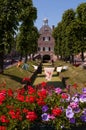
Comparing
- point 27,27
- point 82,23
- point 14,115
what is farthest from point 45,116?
point 82,23

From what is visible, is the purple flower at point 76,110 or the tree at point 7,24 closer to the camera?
the purple flower at point 76,110

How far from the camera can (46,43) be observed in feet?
504

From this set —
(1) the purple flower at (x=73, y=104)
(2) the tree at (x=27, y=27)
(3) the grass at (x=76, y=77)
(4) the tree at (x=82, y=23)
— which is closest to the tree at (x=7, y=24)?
(3) the grass at (x=76, y=77)

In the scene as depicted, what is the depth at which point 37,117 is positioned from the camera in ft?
36.6

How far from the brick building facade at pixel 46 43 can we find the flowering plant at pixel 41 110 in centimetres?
13963

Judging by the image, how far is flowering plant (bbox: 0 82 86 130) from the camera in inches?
404

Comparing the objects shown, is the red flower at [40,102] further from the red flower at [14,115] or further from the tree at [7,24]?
the tree at [7,24]

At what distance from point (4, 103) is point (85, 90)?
2.67 metres

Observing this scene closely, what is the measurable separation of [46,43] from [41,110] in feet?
468

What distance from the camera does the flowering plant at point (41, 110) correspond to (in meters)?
10.3

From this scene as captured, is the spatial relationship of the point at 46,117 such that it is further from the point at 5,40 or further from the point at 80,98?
the point at 5,40

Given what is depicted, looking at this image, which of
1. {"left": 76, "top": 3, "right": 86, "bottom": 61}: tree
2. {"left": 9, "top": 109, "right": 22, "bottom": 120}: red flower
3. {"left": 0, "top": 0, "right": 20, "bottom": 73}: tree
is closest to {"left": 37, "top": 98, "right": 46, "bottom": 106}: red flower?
{"left": 9, "top": 109, "right": 22, "bottom": 120}: red flower

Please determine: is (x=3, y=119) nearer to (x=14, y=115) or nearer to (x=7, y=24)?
(x=14, y=115)

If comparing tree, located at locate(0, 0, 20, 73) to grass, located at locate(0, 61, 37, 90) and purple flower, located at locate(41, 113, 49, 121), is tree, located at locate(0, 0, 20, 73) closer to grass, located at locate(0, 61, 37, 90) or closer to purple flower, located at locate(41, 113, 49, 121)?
grass, located at locate(0, 61, 37, 90)
